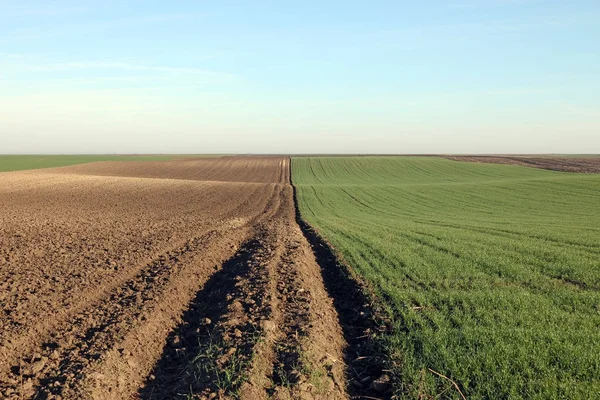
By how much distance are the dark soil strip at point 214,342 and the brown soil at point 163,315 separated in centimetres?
3

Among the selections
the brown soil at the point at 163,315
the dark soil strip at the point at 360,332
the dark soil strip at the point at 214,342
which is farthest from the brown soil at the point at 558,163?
the dark soil strip at the point at 214,342

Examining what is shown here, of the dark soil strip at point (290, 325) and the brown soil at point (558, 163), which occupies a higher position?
the brown soil at point (558, 163)

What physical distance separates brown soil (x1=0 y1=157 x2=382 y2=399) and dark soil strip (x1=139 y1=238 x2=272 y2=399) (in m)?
0.03

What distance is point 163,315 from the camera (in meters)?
9.25

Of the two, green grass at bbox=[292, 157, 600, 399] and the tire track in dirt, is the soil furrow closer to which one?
the tire track in dirt

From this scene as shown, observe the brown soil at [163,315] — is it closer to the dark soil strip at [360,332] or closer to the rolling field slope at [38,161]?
the dark soil strip at [360,332]

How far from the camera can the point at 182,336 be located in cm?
849

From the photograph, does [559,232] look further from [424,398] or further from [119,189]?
[119,189]

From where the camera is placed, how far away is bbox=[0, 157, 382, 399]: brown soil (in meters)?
6.44

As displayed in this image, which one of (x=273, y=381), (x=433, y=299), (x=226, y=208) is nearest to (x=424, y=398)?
(x=273, y=381)

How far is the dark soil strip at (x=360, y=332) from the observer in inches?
255

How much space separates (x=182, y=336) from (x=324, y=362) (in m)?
2.95

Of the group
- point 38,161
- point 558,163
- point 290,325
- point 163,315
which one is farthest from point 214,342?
point 38,161

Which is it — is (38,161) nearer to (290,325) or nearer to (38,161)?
(38,161)
